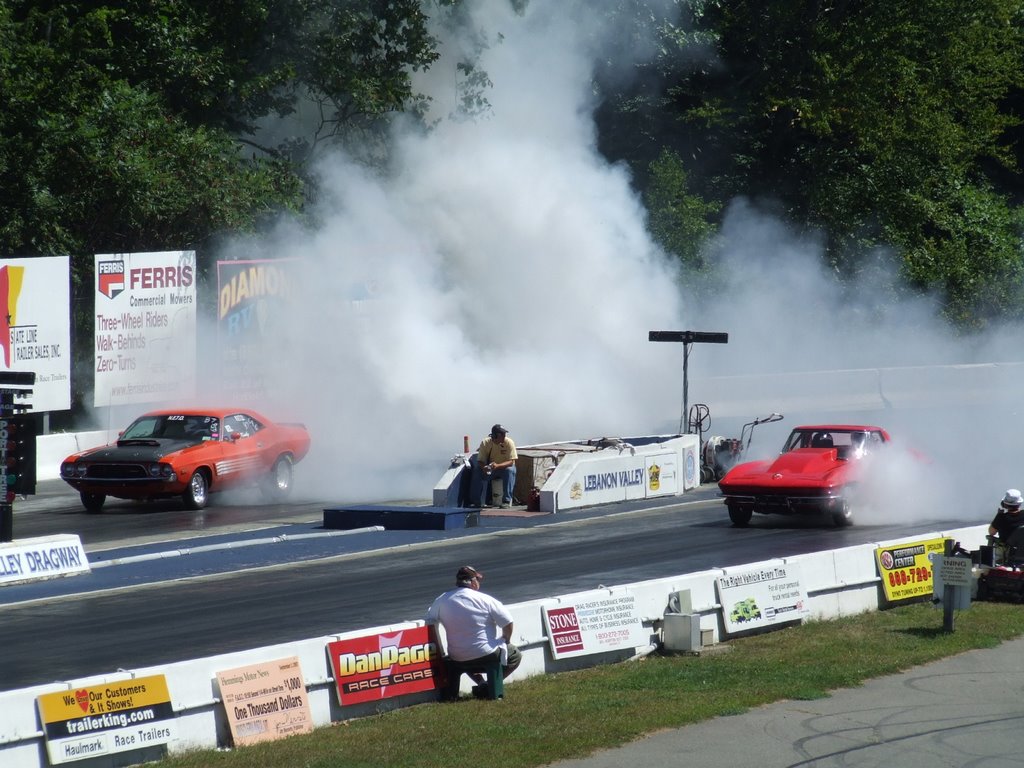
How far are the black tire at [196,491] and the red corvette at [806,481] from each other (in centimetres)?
791

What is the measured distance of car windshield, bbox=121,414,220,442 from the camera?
73.7 feet

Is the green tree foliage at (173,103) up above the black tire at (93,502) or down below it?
above

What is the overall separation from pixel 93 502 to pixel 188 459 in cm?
161

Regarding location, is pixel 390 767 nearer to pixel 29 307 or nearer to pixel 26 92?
pixel 29 307

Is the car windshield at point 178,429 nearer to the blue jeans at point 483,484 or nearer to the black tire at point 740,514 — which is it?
the blue jeans at point 483,484

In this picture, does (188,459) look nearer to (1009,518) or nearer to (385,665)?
(1009,518)

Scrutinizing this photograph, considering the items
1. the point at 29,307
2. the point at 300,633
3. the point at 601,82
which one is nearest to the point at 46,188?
the point at 29,307

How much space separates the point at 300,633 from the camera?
1255 centimetres

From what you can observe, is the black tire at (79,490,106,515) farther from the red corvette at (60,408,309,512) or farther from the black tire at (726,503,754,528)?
the black tire at (726,503,754,528)

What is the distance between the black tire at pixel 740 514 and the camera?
64.0 ft

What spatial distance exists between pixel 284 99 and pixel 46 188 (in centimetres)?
920

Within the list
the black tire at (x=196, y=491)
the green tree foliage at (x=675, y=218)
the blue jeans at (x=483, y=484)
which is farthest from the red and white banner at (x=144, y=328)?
the green tree foliage at (x=675, y=218)

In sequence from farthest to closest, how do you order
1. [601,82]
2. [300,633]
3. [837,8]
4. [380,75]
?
[837,8] < [601,82] < [380,75] < [300,633]

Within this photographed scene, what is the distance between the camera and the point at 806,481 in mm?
18922
